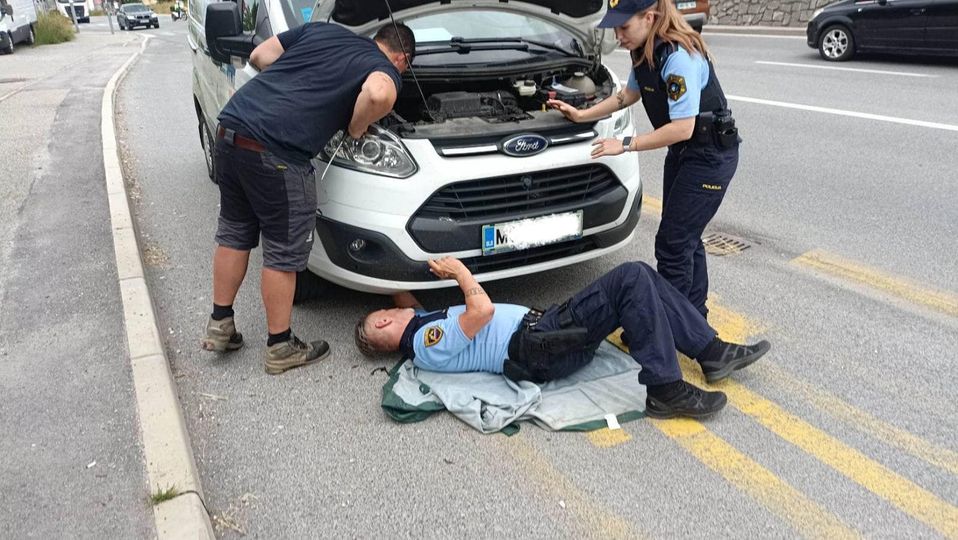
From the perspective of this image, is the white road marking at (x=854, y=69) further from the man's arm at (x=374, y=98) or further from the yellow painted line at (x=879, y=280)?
the man's arm at (x=374, y=98)

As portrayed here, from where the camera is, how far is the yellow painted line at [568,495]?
7.60 feet

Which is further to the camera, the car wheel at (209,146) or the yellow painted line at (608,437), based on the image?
the car wheel at (209,146)

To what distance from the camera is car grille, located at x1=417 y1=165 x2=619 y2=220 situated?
3219mm

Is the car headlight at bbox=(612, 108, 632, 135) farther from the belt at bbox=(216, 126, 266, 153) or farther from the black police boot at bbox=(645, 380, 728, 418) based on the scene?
the belt at bbox=(216, 126, 266, 153)

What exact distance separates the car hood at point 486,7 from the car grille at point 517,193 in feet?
3.47

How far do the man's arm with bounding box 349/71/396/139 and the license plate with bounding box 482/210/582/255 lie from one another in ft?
2.33

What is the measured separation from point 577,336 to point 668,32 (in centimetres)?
132

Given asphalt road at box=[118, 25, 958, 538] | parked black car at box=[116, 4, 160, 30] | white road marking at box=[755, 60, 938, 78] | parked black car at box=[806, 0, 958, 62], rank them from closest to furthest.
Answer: asphalt road at box=[118, 25, 958, 538], white road marking at box=[755, 60, 938, 78], parked black car at box=[806, 0, 958, 62], parked black car at box=[116, 4, 160, 30]

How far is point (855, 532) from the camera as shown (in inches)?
89.4

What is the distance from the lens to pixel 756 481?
2516 mm

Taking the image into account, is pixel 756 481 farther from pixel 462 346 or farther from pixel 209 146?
pixel 209 146

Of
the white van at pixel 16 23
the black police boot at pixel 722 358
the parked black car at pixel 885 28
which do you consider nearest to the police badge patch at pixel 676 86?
the black police boot at pixel 722 358

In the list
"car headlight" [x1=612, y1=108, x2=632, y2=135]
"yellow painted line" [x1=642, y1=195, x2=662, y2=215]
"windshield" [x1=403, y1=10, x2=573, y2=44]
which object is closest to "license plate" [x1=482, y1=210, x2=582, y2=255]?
"car headlight" [x1=612, y1=108, x2=632, y2=135]

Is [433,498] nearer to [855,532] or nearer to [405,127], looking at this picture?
[855,532]
